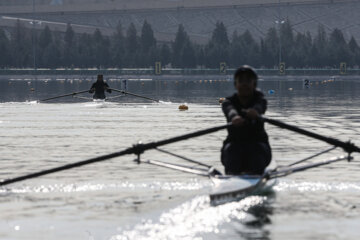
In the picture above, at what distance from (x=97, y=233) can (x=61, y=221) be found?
1.22 metres

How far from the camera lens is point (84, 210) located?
15.1 m

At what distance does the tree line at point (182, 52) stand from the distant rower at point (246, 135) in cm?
14544

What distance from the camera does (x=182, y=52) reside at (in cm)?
17000

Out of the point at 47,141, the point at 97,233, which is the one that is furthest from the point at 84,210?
the point at 47,141

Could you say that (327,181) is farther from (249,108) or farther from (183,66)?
(183,66)

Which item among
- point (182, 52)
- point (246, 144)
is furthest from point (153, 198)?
point (182, 52)

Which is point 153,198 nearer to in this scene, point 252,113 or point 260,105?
point 252,113

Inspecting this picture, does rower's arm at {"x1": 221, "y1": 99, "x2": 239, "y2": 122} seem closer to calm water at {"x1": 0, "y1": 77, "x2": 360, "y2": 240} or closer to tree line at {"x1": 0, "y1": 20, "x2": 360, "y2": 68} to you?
calm water at {"x1": 0, "y1": 77, "x2": 360, "y2": 240}

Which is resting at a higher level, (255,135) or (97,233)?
(255,135)

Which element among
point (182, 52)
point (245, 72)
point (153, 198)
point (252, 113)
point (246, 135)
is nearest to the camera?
point (252, 113)

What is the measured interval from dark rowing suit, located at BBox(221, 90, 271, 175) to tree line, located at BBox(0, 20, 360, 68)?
145 meters

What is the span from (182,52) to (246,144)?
154 m

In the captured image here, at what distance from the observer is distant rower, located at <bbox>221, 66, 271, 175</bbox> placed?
1614 centimetres

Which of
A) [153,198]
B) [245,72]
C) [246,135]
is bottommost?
[153,198]
